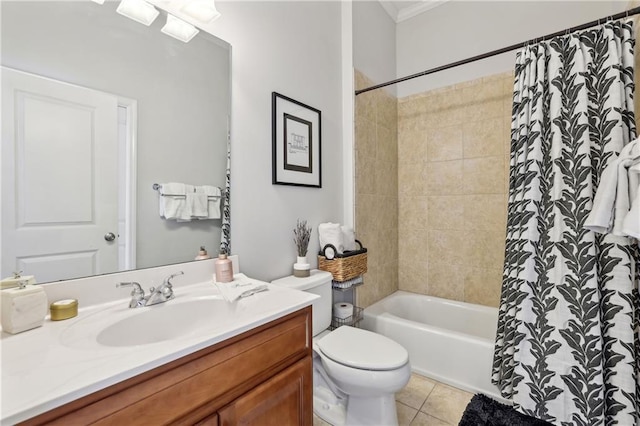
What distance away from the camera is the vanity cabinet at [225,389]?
59cm

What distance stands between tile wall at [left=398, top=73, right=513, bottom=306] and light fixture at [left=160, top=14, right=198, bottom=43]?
6.59ft

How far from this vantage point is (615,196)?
3.15 feet

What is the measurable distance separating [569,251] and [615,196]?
1.42 feet

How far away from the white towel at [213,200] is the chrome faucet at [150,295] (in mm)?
372

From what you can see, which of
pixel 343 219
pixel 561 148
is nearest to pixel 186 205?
pixel 343 219

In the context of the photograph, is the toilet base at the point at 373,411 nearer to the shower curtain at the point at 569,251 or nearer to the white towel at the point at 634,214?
the shower curtain at the point at 569,251

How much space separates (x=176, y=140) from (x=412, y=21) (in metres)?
2.58

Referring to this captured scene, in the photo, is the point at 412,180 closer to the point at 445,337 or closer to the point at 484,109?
the point at 484,109

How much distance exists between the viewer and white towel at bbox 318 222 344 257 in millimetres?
1825

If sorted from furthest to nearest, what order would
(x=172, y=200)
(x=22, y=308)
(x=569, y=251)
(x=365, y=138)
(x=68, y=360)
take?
(x=365, y=138) < (x=569, y=251) < (x=172, y=200) < (x=22, y=308) < (x=68, y=360)

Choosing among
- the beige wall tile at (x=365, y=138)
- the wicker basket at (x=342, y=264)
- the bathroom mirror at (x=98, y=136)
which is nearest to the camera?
the bathroom mirror at (x=98, y=136)

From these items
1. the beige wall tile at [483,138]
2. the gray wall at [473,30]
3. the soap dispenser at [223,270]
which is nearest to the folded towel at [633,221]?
the soap dispenser at [223,270]

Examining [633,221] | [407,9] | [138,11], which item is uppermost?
[407,9]

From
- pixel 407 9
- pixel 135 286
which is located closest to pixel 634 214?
pixel 135 286
